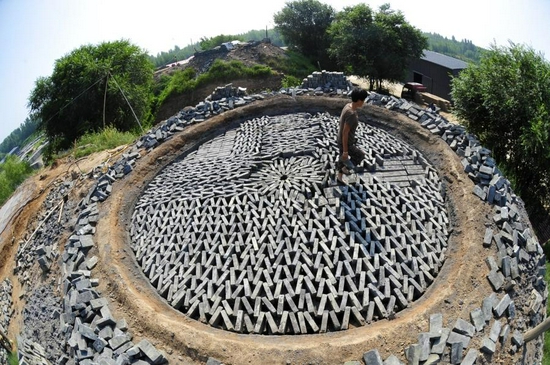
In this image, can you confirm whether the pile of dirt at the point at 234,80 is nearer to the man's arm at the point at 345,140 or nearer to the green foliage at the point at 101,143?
the green foliage at the point at 101,143

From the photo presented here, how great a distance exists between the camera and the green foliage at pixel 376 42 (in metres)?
23.2

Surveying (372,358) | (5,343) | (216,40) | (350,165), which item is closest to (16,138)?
(216,40)

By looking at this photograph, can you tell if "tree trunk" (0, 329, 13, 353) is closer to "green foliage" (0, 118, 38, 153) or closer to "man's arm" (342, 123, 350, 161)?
"man's arm" (342, 123, 350, 161)

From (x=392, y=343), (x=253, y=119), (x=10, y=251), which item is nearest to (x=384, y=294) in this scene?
(x=392, y=343)

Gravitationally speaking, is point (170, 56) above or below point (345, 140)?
above

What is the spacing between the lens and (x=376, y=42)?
23328 mm

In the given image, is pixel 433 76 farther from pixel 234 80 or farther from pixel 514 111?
pixel 514 111

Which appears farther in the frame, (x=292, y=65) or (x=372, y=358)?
(x=292, y=65)

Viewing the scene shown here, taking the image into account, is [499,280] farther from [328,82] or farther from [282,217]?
[328,82]

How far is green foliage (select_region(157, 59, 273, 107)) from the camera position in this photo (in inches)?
985

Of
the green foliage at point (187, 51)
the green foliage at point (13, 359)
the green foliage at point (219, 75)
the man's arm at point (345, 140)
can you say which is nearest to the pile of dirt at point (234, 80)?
the green foliage at point (219, 75)

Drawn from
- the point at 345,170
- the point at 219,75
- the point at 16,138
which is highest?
the point at 219,75

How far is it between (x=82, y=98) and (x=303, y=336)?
16.8 meters

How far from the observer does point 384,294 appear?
582 centimetres
